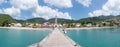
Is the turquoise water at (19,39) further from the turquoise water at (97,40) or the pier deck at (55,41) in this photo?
the pier deck at (55,41)

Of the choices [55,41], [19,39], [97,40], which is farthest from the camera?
[19,39]

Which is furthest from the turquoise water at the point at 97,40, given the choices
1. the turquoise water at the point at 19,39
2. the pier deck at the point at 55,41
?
the pier deck at the point at 55,41

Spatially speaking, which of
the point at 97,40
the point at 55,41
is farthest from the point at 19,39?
the point at 55,41

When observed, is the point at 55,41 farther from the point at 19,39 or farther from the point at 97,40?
the point at 19,39

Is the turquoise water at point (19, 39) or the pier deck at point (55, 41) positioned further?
the turquoise water at point (19, 39)

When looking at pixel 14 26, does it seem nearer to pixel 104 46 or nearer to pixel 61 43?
pixel 104 46

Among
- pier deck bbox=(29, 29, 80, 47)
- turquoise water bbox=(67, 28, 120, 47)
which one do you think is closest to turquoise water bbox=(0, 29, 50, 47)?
turquoise water bbox=(67, 28, 120, 47)

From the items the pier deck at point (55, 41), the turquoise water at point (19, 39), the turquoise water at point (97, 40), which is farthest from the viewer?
the turquoise water at point (97, 40)

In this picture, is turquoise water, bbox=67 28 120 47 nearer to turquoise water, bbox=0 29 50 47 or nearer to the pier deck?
turquoise water, bbox=0 29 50 47

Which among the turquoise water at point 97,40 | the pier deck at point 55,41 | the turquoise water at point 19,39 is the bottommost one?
the turquoise water at point 97,40

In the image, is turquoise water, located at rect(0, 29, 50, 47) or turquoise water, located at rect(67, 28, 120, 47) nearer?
turquoise water, located at rect(0, 29, 50, 47)

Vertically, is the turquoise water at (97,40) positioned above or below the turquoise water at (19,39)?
below

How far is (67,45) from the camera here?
2081 centimetres

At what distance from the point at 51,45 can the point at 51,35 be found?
1.24m
